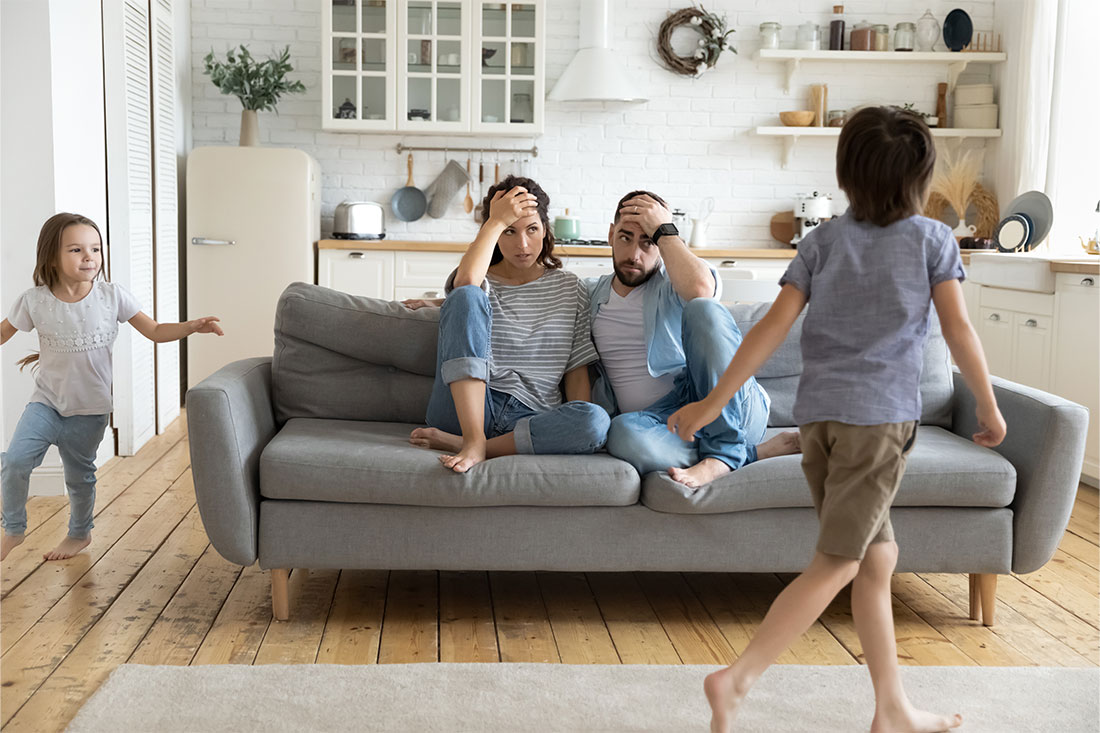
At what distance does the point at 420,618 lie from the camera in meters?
2.49

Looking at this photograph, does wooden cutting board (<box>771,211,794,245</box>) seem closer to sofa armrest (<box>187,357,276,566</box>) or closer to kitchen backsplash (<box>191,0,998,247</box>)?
kitchen backsplash (<box>191,0,998,247</box>)

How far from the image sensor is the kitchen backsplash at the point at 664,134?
5832mm

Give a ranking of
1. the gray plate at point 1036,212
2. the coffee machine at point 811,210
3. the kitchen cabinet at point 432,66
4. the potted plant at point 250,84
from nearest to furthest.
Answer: the gray plate at point 1036,212 → the potted plant at point 250,84 → the kitchen cabinet at point 432,66 → the coffee machine at point 811,210

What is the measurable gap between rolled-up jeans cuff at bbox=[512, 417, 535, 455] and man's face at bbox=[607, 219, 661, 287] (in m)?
0.50

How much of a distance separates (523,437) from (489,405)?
0.60 feet

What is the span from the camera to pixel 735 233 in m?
6.04

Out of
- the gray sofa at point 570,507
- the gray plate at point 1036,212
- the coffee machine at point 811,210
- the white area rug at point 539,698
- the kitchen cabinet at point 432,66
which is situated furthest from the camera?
the coffee machine at point 811,210

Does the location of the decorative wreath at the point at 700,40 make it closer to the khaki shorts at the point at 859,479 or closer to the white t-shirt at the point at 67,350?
the white t-shirt at the point at 67,350

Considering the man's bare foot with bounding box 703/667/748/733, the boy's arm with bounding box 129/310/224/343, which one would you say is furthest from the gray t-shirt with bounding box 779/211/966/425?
the boy's arm with bounding box 129/310/224/343

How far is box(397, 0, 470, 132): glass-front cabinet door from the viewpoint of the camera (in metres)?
5.51

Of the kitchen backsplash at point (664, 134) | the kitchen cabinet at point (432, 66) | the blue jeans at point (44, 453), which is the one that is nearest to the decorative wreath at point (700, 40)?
the kitchen backsplash at point (664, 134)

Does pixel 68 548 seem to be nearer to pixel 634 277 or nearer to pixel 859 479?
pixel 634 277

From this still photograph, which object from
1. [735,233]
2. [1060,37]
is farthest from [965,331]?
[735,233]

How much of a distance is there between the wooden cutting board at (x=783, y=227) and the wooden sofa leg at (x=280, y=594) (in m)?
4.23
